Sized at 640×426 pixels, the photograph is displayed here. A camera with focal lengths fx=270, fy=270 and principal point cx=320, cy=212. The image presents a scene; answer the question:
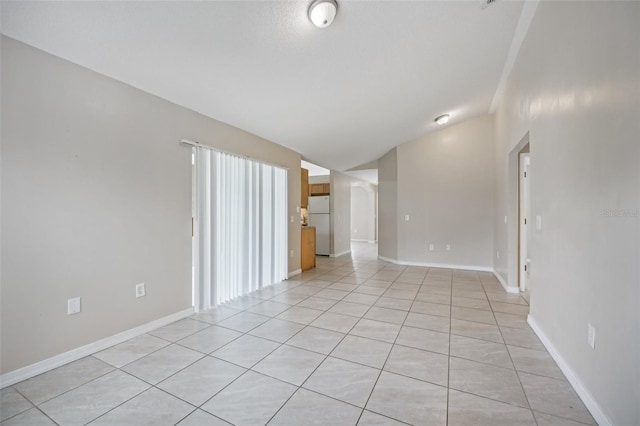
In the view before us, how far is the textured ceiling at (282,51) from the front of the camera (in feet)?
6.08

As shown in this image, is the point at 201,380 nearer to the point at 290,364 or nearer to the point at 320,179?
the point at 290,364

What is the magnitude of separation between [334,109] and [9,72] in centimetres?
301

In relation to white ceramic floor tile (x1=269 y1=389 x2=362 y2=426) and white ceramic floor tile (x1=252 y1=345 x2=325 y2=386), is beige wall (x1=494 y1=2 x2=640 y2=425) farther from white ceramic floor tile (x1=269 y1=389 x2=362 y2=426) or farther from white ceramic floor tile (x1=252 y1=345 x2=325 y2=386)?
white ceramic floor tile (x1=252 y1=345 x2=325 y2=386)

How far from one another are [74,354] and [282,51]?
307 cm

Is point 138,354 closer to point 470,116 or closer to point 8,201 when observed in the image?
point 8,201

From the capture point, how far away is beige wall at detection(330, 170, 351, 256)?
24.7 feet

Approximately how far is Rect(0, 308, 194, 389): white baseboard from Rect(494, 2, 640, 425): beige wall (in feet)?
11.5

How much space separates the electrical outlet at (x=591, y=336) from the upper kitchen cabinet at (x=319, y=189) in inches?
251

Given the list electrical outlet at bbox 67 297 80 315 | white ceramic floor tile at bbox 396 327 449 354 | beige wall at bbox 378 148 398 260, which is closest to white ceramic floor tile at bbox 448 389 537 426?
white ceramic floor tile at bbox 396 327 449 354

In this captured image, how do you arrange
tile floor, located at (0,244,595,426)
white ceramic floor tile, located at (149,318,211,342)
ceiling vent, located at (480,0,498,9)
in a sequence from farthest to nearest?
white ceramic floor tile, located at (149,318,211,342) < ceiling vent, located at (480,0,498,9) < tile floor, located at (0,244,595,426)

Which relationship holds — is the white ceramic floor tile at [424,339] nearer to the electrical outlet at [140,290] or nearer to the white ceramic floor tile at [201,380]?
the white ceramic floor tile at [201,380]

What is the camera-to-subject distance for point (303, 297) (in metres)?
3.83

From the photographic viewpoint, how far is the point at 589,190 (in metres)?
1.64

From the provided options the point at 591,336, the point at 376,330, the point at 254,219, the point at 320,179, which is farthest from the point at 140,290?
the point at 320,179
